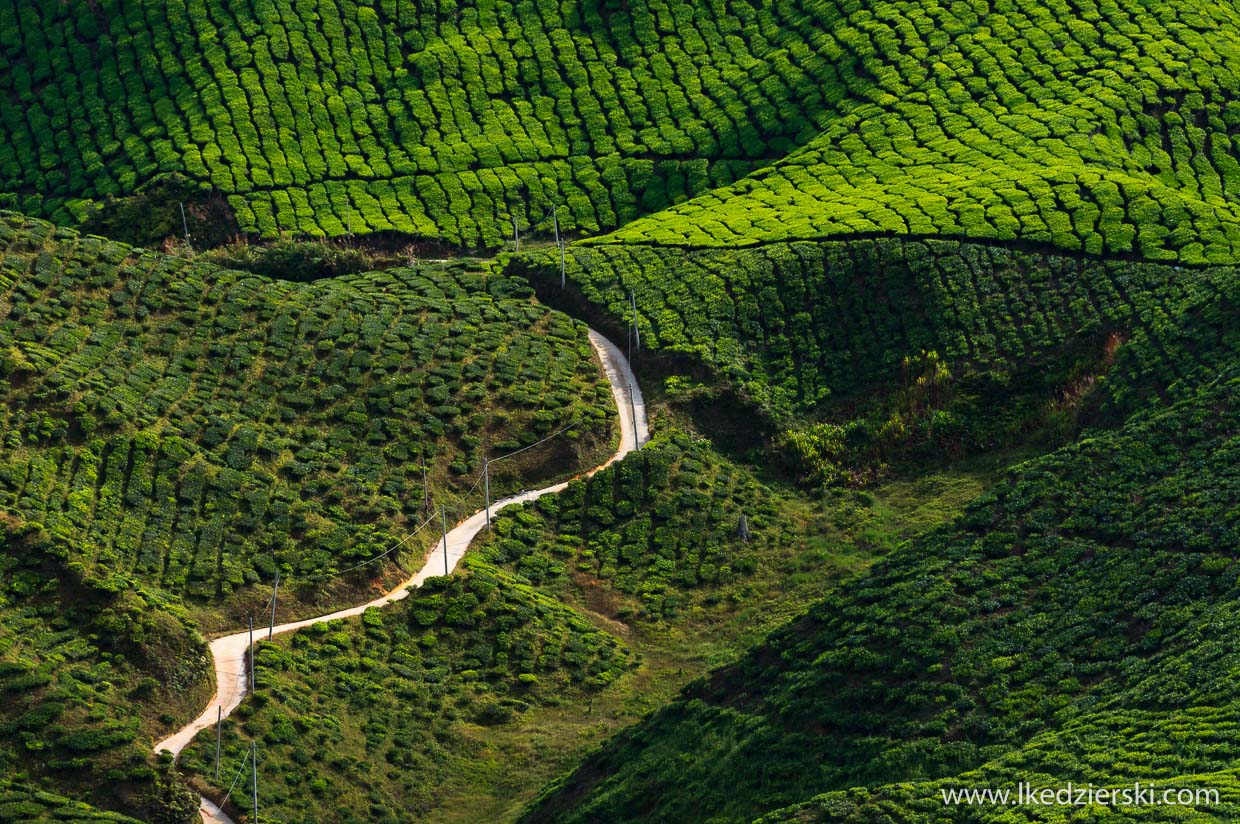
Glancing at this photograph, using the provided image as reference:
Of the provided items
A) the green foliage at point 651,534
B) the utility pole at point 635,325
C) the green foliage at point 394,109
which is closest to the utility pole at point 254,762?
the green foliage at point 651,534

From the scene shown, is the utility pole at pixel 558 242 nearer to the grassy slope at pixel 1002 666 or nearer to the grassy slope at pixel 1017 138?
the grassy slope at pixel 1017 138

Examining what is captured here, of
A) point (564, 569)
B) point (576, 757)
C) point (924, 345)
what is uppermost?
point (924, 345)

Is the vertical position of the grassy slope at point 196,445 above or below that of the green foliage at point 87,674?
above

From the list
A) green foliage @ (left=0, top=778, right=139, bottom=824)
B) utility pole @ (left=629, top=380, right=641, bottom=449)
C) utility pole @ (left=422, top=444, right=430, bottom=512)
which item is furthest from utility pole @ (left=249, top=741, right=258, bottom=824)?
utility pole @ (left=629, top=380, right=641, bottom=449)

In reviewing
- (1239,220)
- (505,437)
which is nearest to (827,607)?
(505,437)

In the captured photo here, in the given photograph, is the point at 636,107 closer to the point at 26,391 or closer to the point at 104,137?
the point at 104,137

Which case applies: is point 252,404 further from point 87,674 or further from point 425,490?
point 87,674

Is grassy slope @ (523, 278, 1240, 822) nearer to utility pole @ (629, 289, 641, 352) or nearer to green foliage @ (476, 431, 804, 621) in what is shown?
green foliage @ (476, 431, 804, 621)
